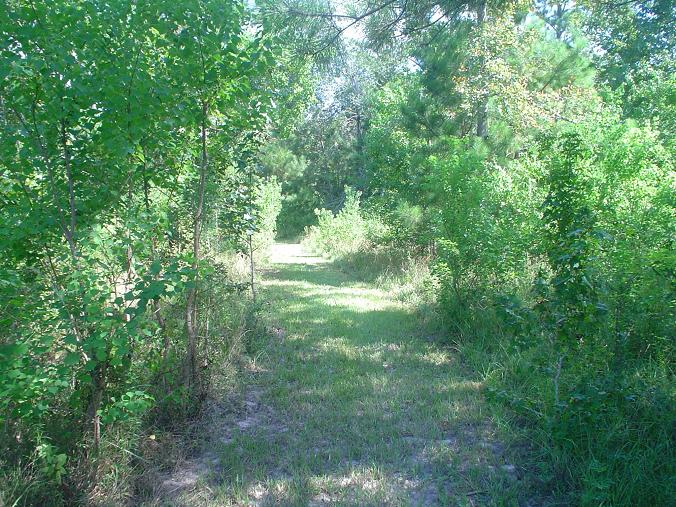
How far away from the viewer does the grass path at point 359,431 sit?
3293 millimetres

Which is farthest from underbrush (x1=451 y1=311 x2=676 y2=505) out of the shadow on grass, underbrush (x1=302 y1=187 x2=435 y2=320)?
underbrush (x1=302 y1=187 x2=435 y2=320)

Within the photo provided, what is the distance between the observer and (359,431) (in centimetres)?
412

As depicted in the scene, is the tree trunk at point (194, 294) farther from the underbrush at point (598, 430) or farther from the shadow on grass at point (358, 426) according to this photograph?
the underbrush at point (598, 430)

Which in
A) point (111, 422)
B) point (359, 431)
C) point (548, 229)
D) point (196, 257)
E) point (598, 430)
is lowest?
point (359, 431)

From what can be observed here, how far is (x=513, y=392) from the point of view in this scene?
14.1ft

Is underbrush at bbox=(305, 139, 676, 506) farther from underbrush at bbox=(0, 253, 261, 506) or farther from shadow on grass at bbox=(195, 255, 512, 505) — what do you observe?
underbrush at bbox=(0, 253, 261, 506)

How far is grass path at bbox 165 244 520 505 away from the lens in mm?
3293

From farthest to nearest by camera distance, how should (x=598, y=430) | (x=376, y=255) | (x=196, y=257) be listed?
1. (x=376, y=255)
2. (x=196, y=257)
3. (x=598, y=430)

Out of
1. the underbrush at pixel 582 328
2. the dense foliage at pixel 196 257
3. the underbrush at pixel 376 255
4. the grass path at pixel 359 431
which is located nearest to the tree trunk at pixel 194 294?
the dense foliage at pixel 196 257

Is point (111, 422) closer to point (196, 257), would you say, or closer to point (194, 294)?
point (194, 294)

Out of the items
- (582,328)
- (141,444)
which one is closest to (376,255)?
(582,328)

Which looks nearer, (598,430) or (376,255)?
(598,430)

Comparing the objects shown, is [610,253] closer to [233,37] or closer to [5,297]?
[233,37]

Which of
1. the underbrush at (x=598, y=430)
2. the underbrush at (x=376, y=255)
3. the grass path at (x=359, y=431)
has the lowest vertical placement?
the grass path at (x=359, y=431)
